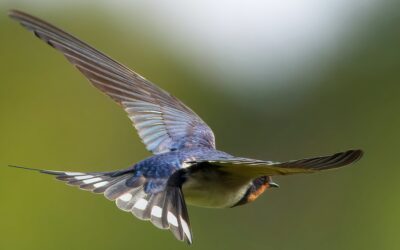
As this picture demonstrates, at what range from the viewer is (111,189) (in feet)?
11.6

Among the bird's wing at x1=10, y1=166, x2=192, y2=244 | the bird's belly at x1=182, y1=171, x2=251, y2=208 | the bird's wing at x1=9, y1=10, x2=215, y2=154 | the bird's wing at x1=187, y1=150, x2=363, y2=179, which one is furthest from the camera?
the bird's wing at x1=9, y1=10, x2=215, y2=154

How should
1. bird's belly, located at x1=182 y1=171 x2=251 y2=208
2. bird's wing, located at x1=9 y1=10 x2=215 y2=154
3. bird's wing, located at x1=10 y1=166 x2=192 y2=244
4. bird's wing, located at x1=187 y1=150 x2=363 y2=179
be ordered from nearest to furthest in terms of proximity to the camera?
bird's wing, located at x1=187 y1=150 x2=363 y2=179, bird's wing, located at x1=10 y1=166 x2=192 y2=244, bird's belly, located at x1=182 y1=171 x2=251 y2=208, bird's wing, located at x1=9 y1=10 x2=215 y2=154

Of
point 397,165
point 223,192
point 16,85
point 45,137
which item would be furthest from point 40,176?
point 223,192

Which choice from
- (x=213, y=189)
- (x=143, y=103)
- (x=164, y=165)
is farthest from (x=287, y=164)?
(x=143, y=103)

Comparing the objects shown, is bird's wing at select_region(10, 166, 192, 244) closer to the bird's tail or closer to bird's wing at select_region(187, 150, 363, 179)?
the bird's tail

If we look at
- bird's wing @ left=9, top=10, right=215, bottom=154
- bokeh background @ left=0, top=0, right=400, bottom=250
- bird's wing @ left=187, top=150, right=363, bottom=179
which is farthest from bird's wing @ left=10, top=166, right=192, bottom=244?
bokeh background @ left=0, top=0, right=400, bottom=250

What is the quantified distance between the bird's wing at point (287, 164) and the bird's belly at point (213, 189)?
4cm

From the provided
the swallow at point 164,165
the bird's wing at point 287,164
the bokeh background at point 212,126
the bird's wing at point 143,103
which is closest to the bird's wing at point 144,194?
the swallow at point 164,165

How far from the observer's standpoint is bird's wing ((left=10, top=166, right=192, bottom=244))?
11.1ft

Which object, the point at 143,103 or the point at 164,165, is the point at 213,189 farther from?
the point at 143,103

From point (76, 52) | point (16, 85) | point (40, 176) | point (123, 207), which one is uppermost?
point (16, 85)

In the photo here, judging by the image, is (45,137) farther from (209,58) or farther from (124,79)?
(124,79)

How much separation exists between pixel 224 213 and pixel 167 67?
318cm

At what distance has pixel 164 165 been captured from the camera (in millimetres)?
3785
